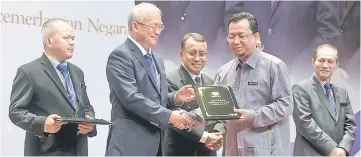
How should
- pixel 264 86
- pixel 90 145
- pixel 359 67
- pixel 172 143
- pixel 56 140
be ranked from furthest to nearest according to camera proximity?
1. pixel 359 67
2. pixel 90 145
3. pixel 172 143
4. pixel 264 86
5. pixel 56 140

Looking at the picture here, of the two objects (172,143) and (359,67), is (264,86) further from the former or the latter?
(359,67)

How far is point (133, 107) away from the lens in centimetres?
346

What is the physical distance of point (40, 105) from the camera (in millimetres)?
3484

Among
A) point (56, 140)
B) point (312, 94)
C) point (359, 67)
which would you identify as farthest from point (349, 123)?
point (56, 140)

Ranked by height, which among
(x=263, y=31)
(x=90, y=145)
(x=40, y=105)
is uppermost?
(x=263, y=31)

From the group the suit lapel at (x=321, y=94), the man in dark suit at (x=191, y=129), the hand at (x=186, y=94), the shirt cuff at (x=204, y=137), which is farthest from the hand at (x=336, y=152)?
the hand at (x=186, y=94)

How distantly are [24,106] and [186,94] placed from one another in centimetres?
112

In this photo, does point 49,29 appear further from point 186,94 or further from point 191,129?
point 191,129

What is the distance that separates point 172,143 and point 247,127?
2.03ft

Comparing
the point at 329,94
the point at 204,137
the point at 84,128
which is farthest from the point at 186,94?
the point at 329,94

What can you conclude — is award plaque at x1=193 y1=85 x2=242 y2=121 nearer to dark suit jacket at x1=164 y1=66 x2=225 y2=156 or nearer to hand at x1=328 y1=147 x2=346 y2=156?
dark suit jacket at x1=164 y1=66 x2=225 y2=156

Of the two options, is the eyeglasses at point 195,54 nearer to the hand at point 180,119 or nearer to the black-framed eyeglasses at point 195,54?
the black-framed eyeglasses at point 195,54

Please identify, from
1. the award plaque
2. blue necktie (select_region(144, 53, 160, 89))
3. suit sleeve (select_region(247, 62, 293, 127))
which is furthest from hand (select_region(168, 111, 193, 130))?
suit sleeve (select_region(247, 62, 293, 127))

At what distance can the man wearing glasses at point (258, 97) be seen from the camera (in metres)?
3.87
